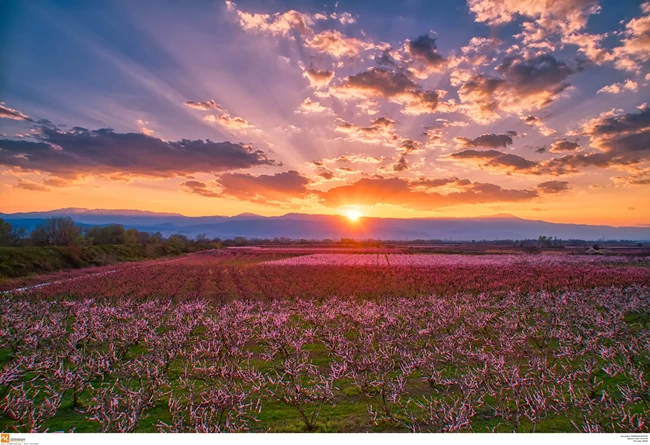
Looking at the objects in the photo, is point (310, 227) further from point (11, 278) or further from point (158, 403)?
point (11, 278)

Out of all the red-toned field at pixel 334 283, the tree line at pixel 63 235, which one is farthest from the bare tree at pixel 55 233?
the red-toned field at pixel 334 283

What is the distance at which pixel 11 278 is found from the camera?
22656mm

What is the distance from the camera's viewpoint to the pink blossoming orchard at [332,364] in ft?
17.5

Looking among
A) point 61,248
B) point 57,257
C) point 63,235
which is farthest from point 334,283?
point 63,235

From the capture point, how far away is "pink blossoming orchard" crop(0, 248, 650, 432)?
17.5 ft

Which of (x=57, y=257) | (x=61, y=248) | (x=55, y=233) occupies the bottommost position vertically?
(x=57, y=257)

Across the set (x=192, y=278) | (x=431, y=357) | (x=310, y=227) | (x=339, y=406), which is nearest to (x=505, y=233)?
(x=431, y=357)

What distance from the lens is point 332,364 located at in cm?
748

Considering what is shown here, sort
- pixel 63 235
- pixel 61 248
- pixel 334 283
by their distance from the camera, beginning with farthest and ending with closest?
pixel 63 235 < pixel 61 248 < pixel 334 283

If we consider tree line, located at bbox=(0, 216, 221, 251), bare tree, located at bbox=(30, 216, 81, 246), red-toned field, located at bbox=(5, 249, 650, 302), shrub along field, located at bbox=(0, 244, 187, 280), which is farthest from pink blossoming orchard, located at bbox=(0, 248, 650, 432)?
bare tree, located at bbox=(30, 216, 81, 246)

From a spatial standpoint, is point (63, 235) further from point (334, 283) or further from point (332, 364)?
point (332, 364)

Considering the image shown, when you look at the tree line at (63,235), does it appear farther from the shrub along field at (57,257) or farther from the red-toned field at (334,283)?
the red-toned field at (334,283)

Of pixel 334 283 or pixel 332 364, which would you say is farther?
pixel 334 283

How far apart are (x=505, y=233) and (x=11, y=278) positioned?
30.5 metres
